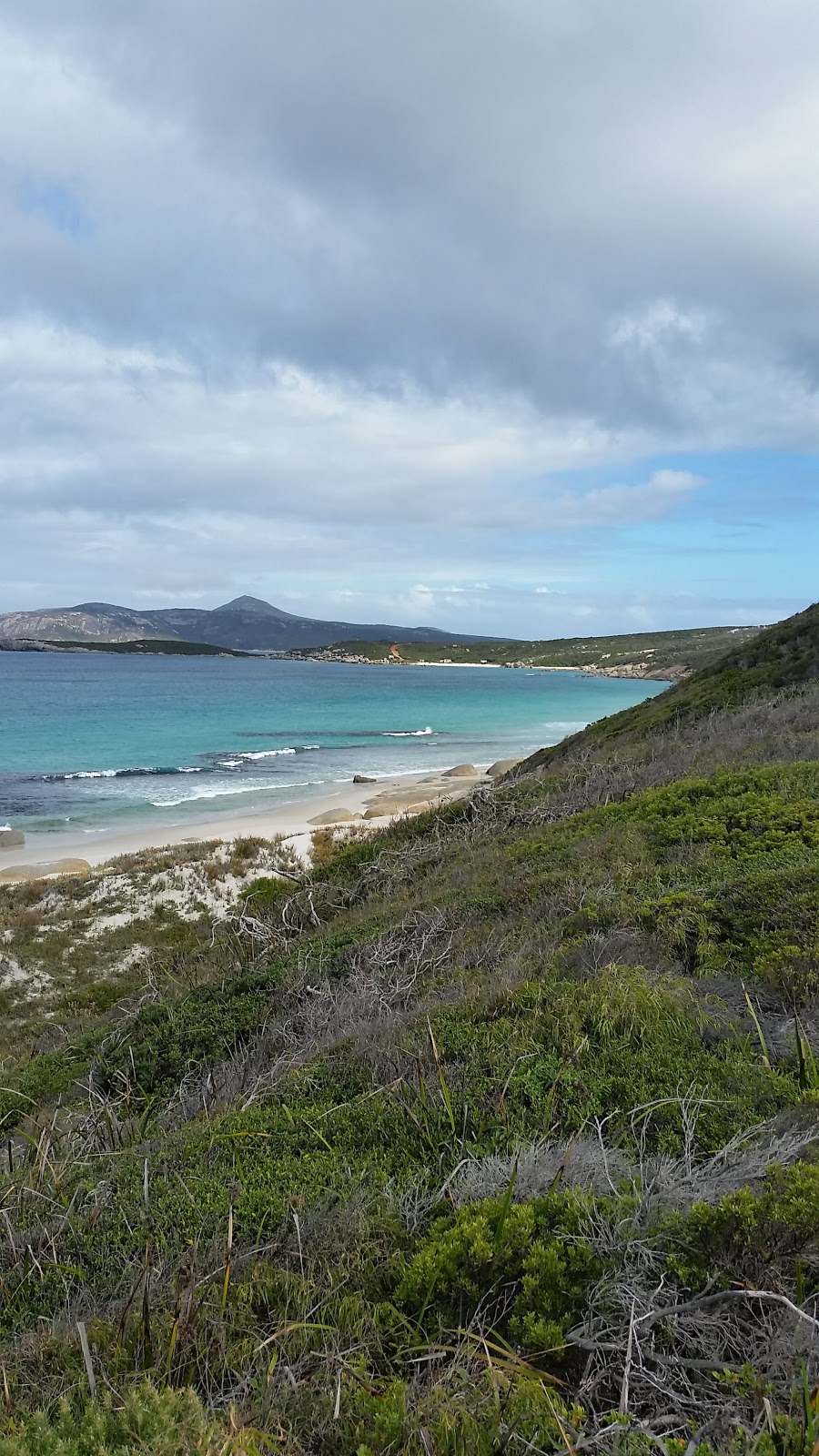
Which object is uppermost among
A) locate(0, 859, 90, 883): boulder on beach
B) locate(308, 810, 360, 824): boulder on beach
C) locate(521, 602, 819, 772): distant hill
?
locate(521, 602, 819, 772): distant hill

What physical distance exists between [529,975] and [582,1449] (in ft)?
10.6

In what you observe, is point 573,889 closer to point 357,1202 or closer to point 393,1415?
point 357,1202

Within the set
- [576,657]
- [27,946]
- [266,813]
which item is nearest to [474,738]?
[266,813]

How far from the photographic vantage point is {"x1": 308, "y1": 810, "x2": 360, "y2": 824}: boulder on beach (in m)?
26.3

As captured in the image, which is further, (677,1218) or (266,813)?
(266,813)

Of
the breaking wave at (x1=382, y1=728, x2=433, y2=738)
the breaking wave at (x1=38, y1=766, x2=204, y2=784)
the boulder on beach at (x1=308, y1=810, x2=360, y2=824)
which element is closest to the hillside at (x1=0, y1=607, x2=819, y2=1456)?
the boulder on beach at (x1=308, y1=810, x2=360, y2=824)

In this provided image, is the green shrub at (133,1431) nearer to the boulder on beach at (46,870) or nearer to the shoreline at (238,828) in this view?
the shoreline at (238,828)

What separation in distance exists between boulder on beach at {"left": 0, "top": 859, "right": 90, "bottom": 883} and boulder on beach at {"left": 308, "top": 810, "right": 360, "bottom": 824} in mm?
8065

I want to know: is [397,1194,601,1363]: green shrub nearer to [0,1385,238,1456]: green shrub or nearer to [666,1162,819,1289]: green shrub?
[666,1162,819,1289]: green shrub

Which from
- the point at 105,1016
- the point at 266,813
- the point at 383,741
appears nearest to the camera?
the point at 105,1016

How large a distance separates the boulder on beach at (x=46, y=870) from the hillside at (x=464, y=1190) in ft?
47.1

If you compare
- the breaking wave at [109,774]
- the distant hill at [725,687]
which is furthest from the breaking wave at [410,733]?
the distant hill at [725,687]

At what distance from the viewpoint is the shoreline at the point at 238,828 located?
22.2 m

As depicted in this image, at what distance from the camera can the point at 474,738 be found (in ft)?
185
